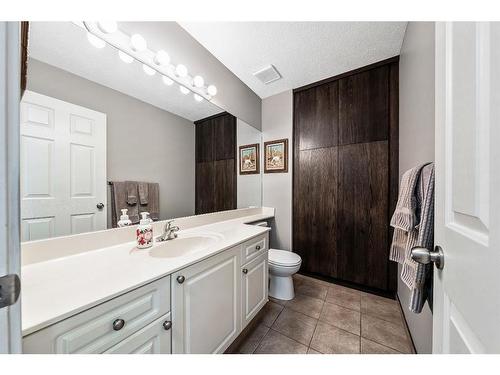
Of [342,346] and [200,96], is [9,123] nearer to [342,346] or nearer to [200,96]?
[200,96]

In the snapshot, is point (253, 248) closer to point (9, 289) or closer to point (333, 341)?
point (333, 341)

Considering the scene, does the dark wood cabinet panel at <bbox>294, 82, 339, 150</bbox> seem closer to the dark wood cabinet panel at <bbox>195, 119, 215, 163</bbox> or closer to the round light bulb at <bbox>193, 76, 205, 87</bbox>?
the dark wood cabinet panel at <bbox>195, 119, 215, 163</bbox>

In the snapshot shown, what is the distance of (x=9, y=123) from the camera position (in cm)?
33

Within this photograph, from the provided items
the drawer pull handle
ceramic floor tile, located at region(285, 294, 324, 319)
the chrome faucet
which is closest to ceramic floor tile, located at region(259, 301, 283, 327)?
ceramic floor tile, located at region(285, 294, 324, 319)

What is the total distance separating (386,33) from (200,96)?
1.60m

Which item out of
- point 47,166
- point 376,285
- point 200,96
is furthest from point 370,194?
point 47,166

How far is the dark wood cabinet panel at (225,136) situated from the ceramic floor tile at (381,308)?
1.93 metres

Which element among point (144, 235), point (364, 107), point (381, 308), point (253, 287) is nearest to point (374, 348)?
point (381, 308)

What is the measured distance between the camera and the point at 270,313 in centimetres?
152

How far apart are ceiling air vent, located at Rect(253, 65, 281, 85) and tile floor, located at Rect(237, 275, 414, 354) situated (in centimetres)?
229

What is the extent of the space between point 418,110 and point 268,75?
4.55 ft

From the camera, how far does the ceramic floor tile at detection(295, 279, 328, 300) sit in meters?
1.77

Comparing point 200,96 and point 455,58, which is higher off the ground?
point 200,96

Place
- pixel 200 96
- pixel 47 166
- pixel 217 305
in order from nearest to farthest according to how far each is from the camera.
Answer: pixel 47 166
pixel 217 305
pixel 200 96
